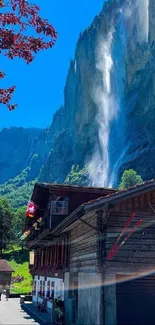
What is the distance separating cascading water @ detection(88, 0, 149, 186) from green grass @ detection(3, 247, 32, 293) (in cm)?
4140

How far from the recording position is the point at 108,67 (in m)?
148

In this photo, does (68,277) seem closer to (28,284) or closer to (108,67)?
(28,284)

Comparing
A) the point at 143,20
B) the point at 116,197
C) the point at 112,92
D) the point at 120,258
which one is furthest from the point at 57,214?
the point at 143,20

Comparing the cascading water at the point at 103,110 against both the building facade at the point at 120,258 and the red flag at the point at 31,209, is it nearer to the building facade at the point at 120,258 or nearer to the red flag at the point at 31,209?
the red flag at the point at 31,209

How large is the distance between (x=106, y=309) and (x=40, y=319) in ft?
36.1

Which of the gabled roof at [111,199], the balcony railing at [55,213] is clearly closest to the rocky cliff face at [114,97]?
the balcony railing at [55,213]

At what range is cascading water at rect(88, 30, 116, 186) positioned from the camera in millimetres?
131425

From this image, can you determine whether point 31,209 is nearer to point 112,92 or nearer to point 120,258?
point 120,258

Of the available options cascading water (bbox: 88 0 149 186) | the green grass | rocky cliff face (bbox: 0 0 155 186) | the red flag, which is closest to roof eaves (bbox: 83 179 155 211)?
the red flag

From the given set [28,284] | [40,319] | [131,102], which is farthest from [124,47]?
[40,319]

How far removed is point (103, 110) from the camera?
474ft

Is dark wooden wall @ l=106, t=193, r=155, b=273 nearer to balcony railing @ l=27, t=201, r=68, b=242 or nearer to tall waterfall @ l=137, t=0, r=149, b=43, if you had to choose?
balcony railing @ l=27, t=201, r=68, b=242

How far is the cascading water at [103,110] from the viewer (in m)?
131

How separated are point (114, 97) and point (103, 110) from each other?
7.40 metres
